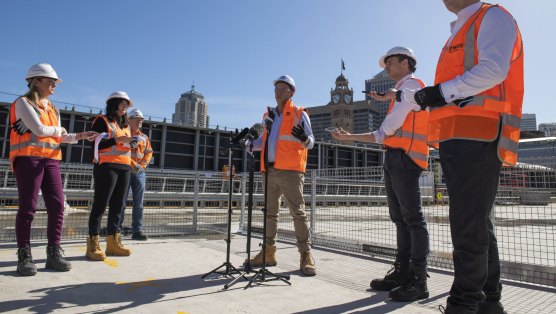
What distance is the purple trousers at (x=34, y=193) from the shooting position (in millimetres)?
3715

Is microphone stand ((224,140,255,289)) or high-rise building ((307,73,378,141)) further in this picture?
high-rise building ((307,73,378,141))

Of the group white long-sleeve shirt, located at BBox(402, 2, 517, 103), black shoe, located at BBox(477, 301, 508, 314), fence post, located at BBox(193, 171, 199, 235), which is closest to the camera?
white long-sleeve shirt, located at BBox(402, 2, 517, 103)

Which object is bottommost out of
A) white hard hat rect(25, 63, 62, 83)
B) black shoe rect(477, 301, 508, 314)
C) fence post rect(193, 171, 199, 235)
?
black shoe rect(477, 301, 508, 314)

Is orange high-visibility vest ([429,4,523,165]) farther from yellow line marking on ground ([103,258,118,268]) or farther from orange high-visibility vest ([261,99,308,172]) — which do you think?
yellow line marking on ground ([103,258,118,268])

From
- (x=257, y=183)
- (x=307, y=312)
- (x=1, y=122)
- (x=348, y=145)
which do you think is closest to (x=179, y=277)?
Result: (x=307, y=312)

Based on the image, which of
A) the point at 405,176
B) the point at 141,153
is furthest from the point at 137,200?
the point at 405,176

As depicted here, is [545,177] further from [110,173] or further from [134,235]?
[134,235]

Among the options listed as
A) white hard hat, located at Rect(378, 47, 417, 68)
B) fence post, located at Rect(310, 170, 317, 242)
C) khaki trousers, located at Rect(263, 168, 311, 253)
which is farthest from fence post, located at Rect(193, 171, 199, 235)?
white hard hat, located at Rect(378, 47, 417, 68)

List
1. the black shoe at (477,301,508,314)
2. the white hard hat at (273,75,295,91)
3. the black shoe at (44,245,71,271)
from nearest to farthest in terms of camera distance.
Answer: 1. the black shoe at (477,301,508,314)
2. the black shoe at (44,245,71,271)
3. the white hard hat at (273,75,295,91)

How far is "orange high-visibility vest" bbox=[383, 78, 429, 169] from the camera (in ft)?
10.7

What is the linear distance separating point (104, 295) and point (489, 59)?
3270mm

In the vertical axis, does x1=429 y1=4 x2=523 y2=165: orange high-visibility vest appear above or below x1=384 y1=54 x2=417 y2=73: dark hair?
below

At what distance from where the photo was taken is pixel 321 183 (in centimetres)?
687

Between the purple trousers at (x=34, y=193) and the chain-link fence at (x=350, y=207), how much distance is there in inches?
105
